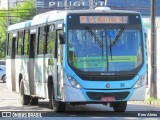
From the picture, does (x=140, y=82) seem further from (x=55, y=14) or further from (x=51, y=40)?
(x=55, y=14)

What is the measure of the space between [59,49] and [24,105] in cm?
580

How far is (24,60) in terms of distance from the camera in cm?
2156

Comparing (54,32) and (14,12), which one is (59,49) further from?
(14,12)

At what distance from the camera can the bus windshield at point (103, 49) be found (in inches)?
627

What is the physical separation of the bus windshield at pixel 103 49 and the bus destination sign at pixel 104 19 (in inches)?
6.4

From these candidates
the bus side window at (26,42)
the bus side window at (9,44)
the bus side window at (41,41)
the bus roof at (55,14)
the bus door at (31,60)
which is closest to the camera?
the bus roof at (55,14)

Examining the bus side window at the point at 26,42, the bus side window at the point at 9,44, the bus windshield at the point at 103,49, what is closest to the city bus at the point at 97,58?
the bus windshield at the point at 103,49

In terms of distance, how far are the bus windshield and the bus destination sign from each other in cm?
16

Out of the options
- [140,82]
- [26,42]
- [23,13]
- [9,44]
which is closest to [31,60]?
[26,42]

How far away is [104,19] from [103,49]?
3.14 feet

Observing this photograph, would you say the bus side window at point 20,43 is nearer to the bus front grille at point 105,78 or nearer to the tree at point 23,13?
the bus front grille at point 105,78

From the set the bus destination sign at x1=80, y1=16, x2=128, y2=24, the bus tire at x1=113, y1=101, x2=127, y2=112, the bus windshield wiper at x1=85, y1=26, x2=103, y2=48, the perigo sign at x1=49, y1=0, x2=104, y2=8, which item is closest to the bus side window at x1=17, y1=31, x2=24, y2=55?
the bus tire at x1=113, y1=101, x2=127, y2=112

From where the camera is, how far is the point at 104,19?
16438 mm

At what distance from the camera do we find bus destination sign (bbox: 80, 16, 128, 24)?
16.3m
